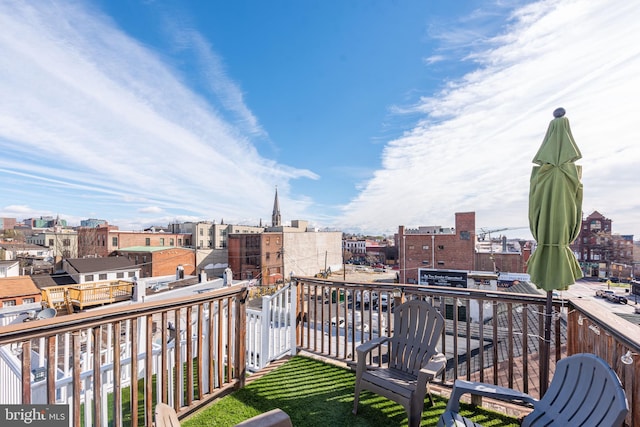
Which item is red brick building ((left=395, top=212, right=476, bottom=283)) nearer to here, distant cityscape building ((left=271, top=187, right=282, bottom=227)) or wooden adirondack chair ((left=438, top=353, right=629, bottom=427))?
wooden adirondack chair ((left=438, top=353, right=629, bottom=427))

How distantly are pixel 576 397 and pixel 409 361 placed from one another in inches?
46.7

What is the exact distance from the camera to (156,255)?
26.8 meters

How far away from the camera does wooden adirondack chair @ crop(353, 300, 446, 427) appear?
6.49 ft

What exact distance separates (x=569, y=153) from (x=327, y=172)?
20555 millimetres

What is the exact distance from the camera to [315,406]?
8.04 feet

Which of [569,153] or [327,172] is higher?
[327,172]

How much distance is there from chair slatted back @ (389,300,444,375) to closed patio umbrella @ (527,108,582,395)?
93cm

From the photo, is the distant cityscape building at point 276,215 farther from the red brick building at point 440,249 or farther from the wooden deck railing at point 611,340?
the wooden deck railing at point 611,340

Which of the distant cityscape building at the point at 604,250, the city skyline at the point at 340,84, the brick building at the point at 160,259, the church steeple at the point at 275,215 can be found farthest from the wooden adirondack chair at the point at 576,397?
the church steeple at the point at 275,215

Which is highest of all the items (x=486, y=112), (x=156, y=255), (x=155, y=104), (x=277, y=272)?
(x=155, y=104)

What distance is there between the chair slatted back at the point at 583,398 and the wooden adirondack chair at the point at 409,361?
2.03 feet

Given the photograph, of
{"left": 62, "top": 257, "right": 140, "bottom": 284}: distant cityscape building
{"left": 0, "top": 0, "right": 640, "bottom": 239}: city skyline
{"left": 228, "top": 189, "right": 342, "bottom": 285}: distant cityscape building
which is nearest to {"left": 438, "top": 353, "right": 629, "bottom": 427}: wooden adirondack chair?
{"left": 0, "top": 0, "right": 640, "bottom": 239}: city skyline

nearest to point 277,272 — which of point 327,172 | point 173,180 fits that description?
point 327,172

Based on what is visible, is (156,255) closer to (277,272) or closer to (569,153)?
(277,272)
